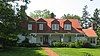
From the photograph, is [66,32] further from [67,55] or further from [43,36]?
[67,55]

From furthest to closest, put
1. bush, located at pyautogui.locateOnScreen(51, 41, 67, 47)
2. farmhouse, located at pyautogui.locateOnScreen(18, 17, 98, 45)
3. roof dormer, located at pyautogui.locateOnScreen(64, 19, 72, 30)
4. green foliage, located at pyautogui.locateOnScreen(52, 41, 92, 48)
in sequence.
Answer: roof dormer, located at pyautogui.locateOnScreen(64, 19, 72, 30) < farmhouse, located at pyautogui.locateOnScreen(18, 17, 98, 45) < bush, located at pyautogui.locateOnScreen(51, 41, 67, 47) < green foliage, located at pyautogui.locateOnScreen(52, 41, 92, 48)

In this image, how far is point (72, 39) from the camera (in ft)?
196

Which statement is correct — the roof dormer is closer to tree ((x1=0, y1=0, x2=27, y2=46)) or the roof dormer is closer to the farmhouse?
Answer: the farmhouse

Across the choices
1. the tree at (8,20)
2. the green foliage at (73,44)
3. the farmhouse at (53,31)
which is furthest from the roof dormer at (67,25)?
the tree at (8,20)

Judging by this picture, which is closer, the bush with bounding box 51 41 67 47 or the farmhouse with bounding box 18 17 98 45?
the bush with bounding box 51 41 67 47

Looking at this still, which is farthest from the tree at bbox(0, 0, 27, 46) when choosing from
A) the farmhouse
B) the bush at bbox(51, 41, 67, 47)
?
the farmhouse

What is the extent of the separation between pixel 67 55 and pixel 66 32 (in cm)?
2592

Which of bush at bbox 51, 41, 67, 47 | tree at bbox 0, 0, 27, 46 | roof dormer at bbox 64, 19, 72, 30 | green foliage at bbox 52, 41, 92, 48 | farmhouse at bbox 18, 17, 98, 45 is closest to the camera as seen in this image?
tree at bbox 0, 0, 27, 46

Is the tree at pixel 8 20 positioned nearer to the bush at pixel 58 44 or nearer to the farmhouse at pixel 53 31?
the bush at pixel 58 44

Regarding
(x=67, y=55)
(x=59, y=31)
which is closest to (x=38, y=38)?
(x=59, y=31)

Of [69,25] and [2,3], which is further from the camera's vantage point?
[69,25]

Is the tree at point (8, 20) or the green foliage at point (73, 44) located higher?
the tree at point (8, 20)

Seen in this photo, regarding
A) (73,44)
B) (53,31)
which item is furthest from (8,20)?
(53,31)

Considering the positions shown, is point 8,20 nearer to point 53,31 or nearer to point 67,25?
point 53,31
